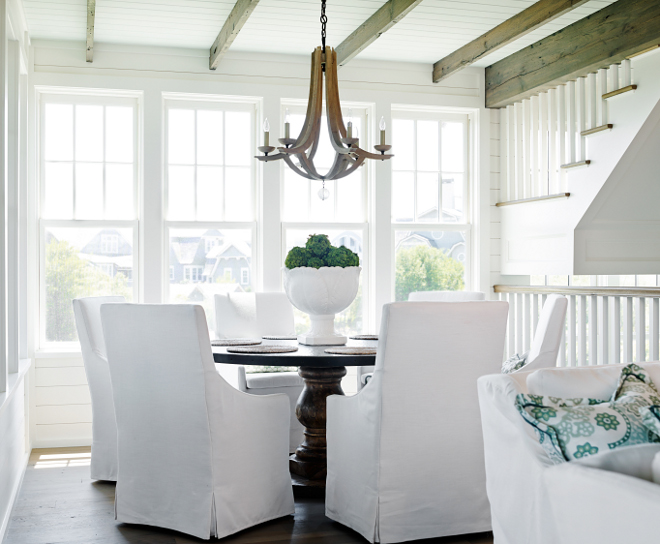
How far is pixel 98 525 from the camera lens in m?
2.94

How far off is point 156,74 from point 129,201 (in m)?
0.90

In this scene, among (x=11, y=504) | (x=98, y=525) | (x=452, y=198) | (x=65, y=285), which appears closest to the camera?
(x=98, y=525)

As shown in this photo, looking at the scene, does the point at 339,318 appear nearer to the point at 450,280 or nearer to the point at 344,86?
the point at 450,280

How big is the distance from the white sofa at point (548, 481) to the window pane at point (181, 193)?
3358 mm

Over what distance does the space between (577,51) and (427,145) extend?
137 centimetres

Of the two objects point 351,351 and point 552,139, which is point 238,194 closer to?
point 552,139

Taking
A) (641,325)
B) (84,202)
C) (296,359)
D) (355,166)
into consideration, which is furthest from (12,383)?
(641,325)

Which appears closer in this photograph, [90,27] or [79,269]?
[90,27]

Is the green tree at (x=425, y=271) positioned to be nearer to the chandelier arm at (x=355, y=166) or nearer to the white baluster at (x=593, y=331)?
the white baluster at (x=593, y=331)

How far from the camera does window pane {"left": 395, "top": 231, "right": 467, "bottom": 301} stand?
5223mm

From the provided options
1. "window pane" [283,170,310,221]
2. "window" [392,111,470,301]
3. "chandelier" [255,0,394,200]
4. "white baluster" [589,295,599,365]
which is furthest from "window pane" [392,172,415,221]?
"chandelier" [255,0,394,200]

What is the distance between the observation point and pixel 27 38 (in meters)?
4.38

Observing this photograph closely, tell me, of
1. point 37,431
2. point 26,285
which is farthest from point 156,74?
point 37,431

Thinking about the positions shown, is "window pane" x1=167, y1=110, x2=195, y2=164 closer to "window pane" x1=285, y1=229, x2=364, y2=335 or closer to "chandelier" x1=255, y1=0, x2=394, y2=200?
"window pane" x1=285, y1=229, x2=364, y2=335
